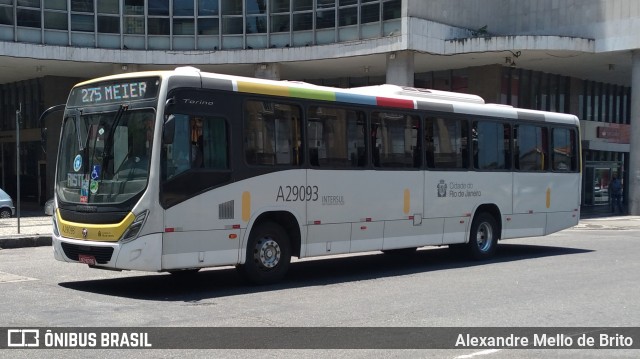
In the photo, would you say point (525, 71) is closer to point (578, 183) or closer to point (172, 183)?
point (578, 183)

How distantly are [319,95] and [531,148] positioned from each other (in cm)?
666

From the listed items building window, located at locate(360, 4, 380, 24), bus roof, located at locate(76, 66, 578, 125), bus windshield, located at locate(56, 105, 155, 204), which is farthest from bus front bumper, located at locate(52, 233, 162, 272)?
building window, located at locate(360, 4, 380, 24)

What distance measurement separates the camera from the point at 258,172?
11.8 metres

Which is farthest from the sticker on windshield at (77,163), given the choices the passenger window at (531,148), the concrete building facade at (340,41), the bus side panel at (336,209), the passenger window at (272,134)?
the concrete building facade at (340,41)

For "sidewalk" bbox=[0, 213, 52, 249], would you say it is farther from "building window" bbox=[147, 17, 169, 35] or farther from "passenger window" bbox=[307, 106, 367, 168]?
"building window" bbox=[147, 17, 169, 35]

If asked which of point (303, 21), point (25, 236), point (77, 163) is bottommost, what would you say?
point (25, 236)

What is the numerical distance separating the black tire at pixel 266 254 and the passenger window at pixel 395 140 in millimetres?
2570

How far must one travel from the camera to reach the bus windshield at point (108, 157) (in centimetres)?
1076

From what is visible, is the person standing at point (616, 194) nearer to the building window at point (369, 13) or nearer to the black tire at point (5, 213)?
the building window at point (369, 13)

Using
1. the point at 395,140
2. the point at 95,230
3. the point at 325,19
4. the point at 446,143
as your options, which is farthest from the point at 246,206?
the point at 325,19

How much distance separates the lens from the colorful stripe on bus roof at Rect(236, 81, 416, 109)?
1189 centimetres

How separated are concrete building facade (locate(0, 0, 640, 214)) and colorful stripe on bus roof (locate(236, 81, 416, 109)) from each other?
15.6 metres

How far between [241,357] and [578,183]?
13.6m

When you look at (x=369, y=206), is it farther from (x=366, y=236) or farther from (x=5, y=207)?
(x=5, y=207)
